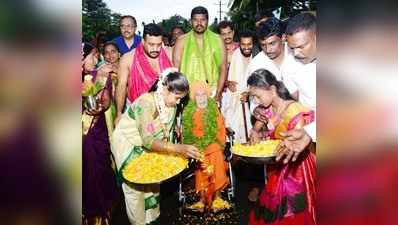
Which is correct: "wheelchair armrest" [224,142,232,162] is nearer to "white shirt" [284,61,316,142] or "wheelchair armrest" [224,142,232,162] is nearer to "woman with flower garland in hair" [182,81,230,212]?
"woman with flower garland in hair" [182,81,230,212]

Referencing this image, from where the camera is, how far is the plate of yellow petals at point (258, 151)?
268 cm

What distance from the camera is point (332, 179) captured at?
8.91 ft

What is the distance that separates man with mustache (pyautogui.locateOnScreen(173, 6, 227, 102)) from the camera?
2.71 m

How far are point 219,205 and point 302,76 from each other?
0.87 meters

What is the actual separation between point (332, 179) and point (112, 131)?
1.27m

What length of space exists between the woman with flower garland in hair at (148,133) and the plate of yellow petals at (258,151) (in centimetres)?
24

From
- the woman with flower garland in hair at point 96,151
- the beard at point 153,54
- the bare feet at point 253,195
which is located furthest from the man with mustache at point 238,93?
the woman with flower garland in hair at point 96,151

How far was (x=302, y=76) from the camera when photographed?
267 cm

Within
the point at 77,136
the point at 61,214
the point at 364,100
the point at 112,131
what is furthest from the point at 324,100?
the point at 61,214

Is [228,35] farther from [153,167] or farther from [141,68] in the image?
[153,167]

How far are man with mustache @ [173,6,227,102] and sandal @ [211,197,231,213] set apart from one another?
0.61 meters

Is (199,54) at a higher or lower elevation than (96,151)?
higher

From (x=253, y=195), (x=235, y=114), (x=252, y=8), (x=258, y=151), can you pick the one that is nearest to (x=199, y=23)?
(x=252, y=8)

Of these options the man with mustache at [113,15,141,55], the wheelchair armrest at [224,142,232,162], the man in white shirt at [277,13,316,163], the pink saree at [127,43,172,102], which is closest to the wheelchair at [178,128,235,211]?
the wheelchair armrest at [224,142,232,162]
